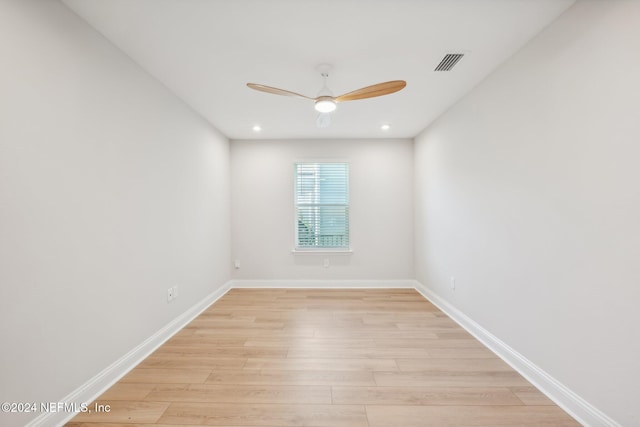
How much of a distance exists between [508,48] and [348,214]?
2.93 m

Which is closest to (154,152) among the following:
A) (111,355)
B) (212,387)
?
(111,355)

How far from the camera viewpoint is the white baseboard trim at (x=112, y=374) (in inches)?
60.2

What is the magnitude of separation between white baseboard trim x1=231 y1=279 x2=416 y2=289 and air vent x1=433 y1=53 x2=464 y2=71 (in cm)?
315

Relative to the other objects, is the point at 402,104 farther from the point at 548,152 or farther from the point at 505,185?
the point at 548,152

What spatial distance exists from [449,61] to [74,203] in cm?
283

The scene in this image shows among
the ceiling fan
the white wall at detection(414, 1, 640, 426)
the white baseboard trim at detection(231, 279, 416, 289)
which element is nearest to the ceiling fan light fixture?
the ceiling fan

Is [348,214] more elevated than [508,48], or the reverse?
[508,48]

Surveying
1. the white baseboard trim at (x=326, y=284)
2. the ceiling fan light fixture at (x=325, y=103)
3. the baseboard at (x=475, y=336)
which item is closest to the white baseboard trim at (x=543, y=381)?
the baseboard at (x=475, y=336)

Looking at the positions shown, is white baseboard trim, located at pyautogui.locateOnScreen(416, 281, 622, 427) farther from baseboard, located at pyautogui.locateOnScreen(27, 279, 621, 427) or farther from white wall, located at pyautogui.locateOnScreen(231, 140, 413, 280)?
white wall, located at pyautogui.locateOnScreen(231, 140, 413, 280)

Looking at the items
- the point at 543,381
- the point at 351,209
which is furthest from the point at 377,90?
the point at 351,209

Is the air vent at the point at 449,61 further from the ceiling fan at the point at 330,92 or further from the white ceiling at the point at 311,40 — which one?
the ceiling fan at the point at 330,92

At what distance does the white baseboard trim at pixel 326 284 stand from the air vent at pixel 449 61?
3.15 metres

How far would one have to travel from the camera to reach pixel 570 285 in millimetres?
1688

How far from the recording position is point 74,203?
66.7 inches
